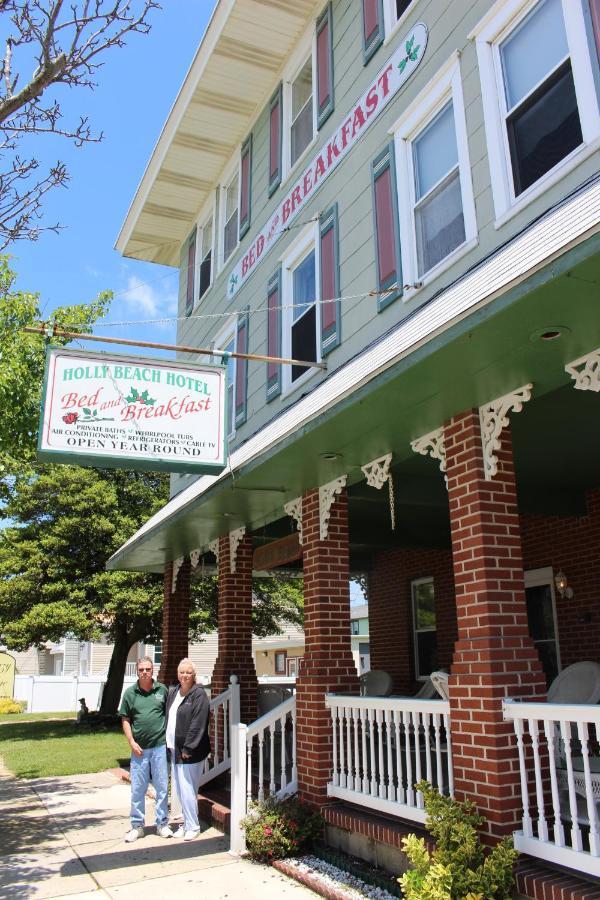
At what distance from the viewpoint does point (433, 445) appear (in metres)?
6.09

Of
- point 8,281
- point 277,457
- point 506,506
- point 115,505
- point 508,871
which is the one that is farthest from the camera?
point 115,505

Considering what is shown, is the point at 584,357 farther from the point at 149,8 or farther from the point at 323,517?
the point at 149,8

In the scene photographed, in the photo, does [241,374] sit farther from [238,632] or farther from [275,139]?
[238,632]

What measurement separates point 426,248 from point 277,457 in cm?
238

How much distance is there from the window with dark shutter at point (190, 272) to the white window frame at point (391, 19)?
22.3ft

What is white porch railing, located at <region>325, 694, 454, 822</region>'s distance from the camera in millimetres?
5656

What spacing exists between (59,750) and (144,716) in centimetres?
960

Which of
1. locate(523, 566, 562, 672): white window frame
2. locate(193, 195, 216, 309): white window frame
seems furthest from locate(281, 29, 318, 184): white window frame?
locate(523, 566, 562, 672): white window frame

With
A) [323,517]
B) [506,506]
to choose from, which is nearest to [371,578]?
[323,517]

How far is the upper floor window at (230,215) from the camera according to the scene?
12375 mm

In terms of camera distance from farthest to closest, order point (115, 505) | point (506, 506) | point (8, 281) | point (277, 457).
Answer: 1. point (115, 505)
2. point (8, 281)
3. point (277, 457)
4. point (506, 506)

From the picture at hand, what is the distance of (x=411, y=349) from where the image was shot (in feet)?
15.9

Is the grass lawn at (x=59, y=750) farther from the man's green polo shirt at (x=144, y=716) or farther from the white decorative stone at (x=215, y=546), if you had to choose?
the man's green polo shirt at (x=144, y=716)

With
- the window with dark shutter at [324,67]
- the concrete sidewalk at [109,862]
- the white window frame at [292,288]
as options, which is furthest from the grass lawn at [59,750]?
the window with dark shutter at [324,67]
